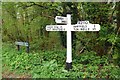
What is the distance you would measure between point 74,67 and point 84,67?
20 centimetres

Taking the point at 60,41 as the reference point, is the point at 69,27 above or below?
above

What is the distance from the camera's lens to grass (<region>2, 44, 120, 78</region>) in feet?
12.5

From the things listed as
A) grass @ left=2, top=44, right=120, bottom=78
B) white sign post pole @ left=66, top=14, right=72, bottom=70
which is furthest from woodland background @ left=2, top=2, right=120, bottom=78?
white sign post pole @ left=66, top=14, right=72, bottom=70

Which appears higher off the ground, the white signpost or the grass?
the white signpost

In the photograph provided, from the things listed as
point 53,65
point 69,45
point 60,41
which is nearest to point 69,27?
point 69,45

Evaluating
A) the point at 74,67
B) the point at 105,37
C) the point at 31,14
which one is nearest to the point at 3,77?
the point at 74,67

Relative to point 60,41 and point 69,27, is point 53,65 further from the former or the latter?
point 60,41

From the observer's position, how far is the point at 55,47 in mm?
4906

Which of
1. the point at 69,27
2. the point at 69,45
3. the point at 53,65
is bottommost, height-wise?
the point at 53,65

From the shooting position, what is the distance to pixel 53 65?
409 centimetres

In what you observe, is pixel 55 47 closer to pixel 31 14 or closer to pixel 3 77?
pixel 31 14

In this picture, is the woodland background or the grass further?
the woodland background

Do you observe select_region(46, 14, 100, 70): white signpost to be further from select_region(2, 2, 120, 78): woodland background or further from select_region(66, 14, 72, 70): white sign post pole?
select_region(2, 2, 120, 78): woodland background

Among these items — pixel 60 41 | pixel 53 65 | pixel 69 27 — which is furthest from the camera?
pixel 60 41
